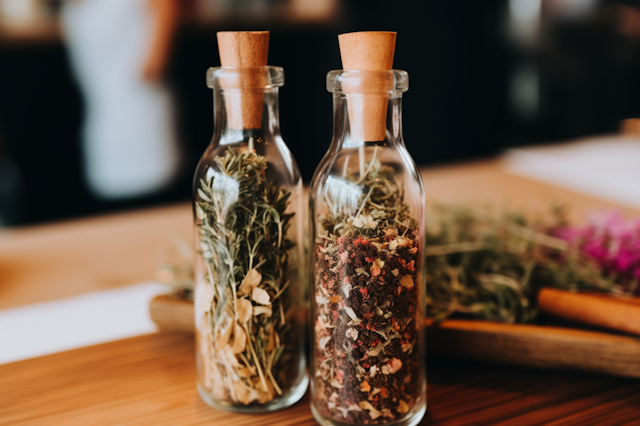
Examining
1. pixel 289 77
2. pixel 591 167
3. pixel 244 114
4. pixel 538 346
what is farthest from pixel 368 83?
pixel 289 77

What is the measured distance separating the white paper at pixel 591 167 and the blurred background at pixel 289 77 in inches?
64.6

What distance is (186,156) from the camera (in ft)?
10.2

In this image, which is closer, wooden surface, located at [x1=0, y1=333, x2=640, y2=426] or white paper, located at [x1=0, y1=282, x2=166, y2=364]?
wooden surface, located at [x1=0, y1=333, x2=640, y2=426]

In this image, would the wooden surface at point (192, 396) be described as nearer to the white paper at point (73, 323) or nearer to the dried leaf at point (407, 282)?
the white paper at point (73, 323)

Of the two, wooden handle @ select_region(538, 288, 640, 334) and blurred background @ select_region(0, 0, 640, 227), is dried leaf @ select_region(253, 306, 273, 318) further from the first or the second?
blurred background @ select_region(0, 0, 640, 227)

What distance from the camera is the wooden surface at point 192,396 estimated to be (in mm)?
594

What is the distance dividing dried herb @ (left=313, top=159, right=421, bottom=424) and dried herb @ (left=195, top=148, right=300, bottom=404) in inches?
1.9

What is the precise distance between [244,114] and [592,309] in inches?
17.3

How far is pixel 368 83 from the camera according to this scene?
20.9 inches

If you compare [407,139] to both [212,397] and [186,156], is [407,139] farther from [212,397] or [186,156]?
[212,397]

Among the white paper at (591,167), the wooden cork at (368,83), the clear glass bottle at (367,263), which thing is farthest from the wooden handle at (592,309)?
the white paper at (591,167)

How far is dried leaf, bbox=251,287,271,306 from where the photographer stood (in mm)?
570

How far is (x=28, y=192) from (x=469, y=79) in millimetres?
2704

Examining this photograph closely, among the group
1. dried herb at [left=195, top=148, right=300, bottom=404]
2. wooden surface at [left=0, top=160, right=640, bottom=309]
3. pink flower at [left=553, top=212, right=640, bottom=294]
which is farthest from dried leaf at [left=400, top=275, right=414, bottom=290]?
wooden surface at [left=0, top=160, right=640, bottom=309]
